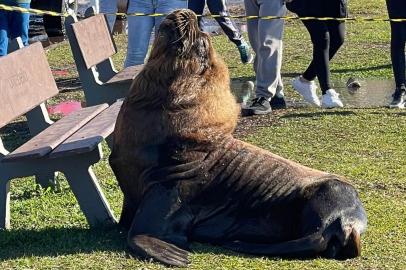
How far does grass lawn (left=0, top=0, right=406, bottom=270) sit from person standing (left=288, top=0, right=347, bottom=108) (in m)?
0.19

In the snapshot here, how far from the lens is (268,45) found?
8859mm

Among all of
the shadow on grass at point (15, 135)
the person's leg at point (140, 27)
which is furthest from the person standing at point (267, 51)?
the shadow on grass at point (15, 135)

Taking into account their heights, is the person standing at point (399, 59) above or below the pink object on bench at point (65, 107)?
above

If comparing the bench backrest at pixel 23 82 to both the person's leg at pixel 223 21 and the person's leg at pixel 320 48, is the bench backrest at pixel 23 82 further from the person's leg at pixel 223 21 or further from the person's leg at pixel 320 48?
the person's leg at pixel 223 21

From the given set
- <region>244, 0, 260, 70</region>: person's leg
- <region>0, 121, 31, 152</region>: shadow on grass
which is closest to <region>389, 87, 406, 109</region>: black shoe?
<region>244, 0, 260, 70</region>: person's leg

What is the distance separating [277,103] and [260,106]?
0.38 meters

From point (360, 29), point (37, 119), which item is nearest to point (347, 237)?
point (37, 119)

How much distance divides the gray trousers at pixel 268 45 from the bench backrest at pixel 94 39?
1.38m

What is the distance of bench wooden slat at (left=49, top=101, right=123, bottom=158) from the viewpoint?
529cm

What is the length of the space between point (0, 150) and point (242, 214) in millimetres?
1514

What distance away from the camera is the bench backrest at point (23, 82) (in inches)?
229

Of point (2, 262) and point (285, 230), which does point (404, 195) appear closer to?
point (285, 230)

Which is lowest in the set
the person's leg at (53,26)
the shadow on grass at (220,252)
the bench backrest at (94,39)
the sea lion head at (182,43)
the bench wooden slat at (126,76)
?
the person's leg at (53,26)

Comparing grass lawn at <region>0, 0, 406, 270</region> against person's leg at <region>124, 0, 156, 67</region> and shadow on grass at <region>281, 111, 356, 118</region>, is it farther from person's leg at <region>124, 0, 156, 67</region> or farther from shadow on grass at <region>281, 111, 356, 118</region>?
person's leg at <region>124, 0, 156, 67</region>
